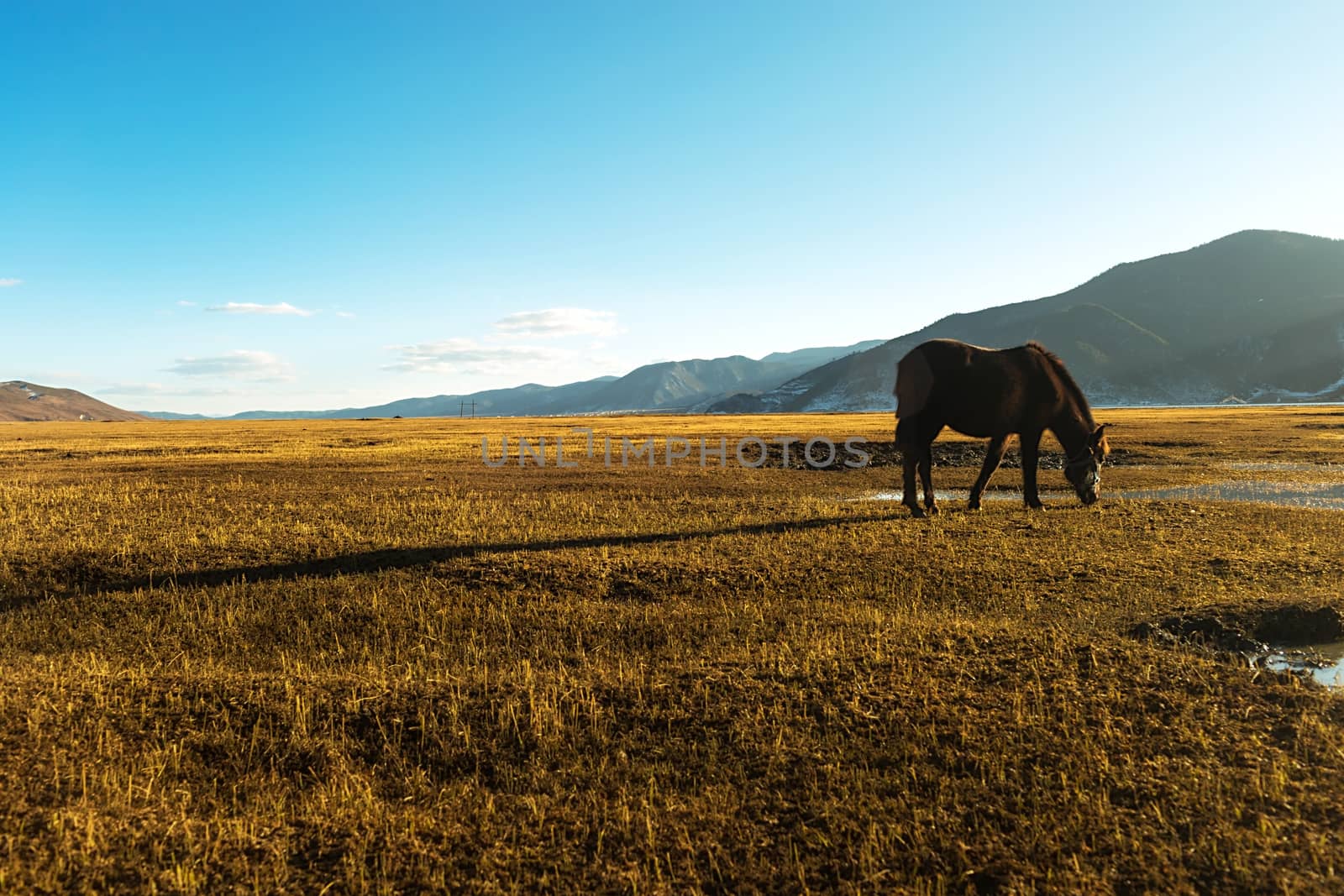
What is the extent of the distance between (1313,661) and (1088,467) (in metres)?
10.2

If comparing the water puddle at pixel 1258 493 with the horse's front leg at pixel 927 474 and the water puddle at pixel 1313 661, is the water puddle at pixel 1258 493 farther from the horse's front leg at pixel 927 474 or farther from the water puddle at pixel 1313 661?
the water puddle at pixel 1313 661

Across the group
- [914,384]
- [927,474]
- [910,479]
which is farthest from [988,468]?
[914,384]

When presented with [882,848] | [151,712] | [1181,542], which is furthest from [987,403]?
[151,712]

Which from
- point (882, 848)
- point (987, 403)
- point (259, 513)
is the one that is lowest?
point (882, 848)

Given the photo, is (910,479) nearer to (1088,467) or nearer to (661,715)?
(1088,467)

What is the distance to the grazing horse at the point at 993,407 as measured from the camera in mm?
16531

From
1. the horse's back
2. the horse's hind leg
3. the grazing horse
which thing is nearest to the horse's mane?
the grazing horse

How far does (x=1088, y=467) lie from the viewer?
58.0ft

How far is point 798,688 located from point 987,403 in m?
11.9

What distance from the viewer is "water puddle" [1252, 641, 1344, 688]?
7742mm

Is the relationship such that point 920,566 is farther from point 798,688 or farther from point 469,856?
point 469,856

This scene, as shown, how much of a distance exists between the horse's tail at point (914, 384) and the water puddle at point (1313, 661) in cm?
911

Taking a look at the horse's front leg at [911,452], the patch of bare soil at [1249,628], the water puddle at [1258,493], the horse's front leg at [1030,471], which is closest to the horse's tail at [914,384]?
the horse's front leg at [911,452]

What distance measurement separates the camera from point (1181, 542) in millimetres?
13633
